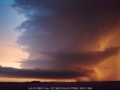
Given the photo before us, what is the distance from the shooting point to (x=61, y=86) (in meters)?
3.84

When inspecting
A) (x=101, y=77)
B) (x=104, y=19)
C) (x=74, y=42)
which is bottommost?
(x=101, y=77)

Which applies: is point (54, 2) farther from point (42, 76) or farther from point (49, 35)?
point (42, 76)

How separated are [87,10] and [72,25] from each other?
0.86 feet

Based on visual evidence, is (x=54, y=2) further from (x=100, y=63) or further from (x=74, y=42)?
(x=100, y=63)

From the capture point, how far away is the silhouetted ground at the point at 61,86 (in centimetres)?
380

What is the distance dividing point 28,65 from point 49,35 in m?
0.45

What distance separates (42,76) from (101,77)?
73 centimetres

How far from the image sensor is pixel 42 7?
3.98 metres

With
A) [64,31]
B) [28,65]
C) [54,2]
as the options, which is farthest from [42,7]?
[28,65]

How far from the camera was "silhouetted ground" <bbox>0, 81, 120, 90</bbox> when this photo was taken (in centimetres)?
380

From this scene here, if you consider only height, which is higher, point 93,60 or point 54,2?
point 54,2

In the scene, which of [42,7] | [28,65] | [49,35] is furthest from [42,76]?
[42,7]

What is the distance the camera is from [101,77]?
12.9 feet

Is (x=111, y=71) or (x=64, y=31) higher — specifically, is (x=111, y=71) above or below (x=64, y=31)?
below
